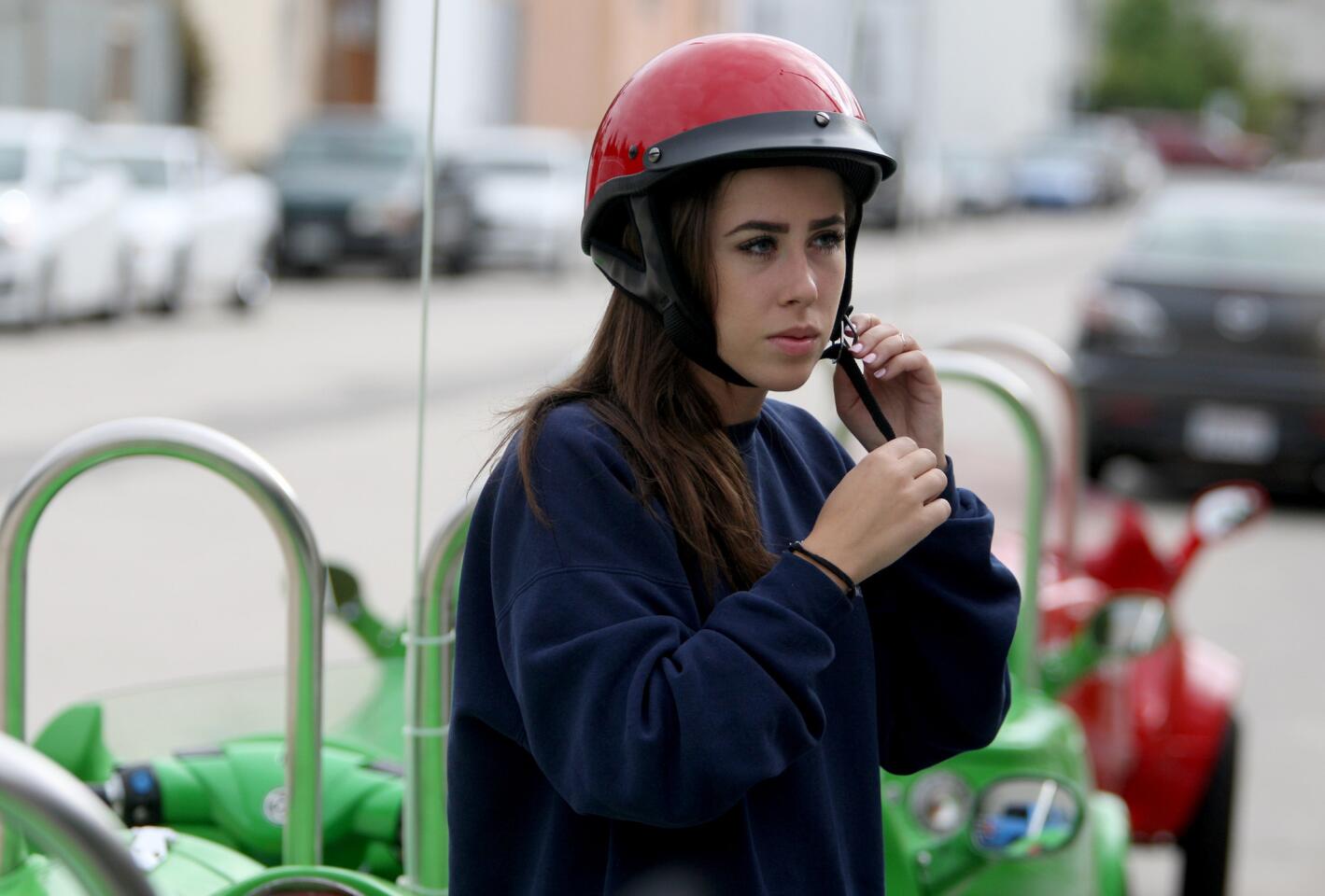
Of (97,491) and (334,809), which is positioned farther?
(97,491)

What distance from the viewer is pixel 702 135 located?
5.92 ft

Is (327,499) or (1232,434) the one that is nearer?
(327,499)

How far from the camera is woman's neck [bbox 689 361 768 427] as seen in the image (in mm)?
1894

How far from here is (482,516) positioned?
Answer: 5.96 feet

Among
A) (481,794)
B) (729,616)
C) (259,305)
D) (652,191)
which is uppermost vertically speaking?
(652,191)

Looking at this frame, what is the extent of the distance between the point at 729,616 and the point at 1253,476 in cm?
914

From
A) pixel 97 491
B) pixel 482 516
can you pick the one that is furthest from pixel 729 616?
pixel 97 491

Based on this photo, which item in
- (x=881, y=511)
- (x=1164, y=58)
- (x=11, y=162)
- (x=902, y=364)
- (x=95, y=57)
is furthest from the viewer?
(x=1164, y=58)

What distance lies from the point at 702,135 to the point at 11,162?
1413 centimetres

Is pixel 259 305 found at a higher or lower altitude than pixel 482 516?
lower

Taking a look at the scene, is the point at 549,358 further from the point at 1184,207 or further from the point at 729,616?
the point at 729,616

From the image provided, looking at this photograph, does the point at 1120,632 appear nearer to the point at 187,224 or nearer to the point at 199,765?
the point at 199,765

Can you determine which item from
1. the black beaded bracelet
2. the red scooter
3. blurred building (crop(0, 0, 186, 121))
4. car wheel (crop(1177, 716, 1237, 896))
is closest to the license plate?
the red scooter

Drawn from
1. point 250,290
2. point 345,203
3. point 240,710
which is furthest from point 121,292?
point 240,710
